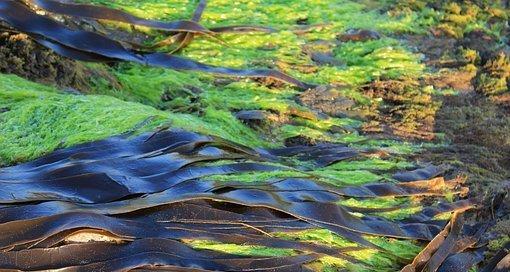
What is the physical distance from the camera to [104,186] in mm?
3088

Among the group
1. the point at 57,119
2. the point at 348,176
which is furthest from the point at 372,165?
the point at 57,119

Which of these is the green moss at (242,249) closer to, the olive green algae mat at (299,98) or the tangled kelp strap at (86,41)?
the olive green algae mat at (299,98)

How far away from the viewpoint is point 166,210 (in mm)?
2990

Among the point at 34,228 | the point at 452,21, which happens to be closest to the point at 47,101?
the point at 34,228

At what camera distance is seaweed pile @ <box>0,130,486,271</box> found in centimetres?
271

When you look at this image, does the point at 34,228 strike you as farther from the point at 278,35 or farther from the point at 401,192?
the point at 278,35

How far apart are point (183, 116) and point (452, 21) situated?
3489 mm

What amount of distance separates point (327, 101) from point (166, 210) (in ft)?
8.07

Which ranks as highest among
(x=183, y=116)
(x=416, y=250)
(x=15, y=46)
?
(x=15, y=46)

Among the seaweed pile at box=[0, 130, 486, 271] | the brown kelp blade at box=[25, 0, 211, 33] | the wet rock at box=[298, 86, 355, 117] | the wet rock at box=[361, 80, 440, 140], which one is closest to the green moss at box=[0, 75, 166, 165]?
the seaweed pile at box=[0, 130, 486, 271]

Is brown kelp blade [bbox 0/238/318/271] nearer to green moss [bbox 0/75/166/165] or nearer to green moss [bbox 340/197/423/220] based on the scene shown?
green moss [bbox 340/197/423/220]

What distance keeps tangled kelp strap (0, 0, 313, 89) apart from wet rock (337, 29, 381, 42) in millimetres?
1174

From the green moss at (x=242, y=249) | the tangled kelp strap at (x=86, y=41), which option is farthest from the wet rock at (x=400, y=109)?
the green moss at (x=242, y=249)

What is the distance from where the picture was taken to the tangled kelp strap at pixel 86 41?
4.73m
